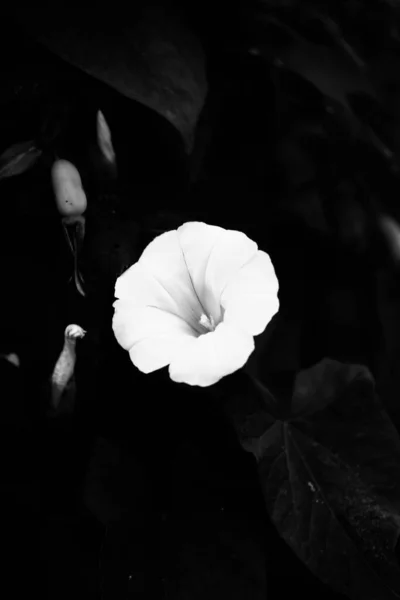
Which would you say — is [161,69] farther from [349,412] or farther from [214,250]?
[349,412]

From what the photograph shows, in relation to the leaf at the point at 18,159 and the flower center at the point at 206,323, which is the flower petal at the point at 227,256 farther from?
the leaf at the point at 18,159

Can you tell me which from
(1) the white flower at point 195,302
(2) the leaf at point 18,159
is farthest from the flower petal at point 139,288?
(2) the leaf at point 18,159

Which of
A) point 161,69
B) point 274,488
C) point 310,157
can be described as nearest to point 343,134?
point 310,157

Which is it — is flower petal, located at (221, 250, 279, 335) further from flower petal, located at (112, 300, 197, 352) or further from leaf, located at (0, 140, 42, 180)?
leaf, located at (0, 140, 42, 180)

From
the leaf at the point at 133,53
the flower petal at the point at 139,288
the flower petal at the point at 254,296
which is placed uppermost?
the leaf at the point at 133,53

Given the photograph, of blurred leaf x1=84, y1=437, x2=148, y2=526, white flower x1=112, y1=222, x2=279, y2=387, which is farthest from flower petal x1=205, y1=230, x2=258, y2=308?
blurred leaf x1=84, y1=437, x2=148, y2=526
